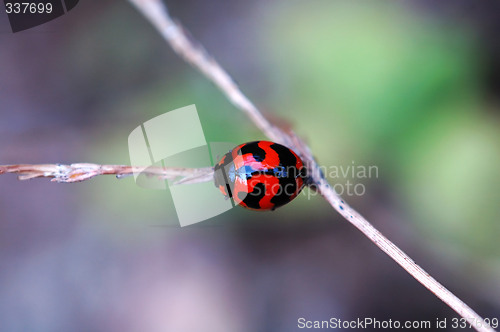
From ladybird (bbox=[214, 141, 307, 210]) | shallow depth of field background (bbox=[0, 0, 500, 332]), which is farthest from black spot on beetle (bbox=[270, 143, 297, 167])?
shallow depth of field background (bbox=[0, 0, 500, 332])

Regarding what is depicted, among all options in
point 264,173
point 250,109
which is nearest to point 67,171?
point 250,109

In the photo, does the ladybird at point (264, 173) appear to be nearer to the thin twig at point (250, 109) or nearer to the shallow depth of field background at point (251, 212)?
the thin twig at point (250, 109)

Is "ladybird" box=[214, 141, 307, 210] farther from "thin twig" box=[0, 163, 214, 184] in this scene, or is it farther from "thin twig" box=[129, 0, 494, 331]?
"thin twig" box=[0, 163, 214, 184]

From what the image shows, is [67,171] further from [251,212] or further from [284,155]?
[251,212]

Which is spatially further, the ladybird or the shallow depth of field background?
the shallow depth of field background

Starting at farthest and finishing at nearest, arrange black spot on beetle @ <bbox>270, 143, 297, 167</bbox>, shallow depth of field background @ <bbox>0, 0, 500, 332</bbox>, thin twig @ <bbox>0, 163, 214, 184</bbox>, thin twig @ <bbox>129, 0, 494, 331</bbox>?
shallow depth of field background @ <bbox>0, 0, 500, 332</bbox>
black spot on beetle @ <bbox>270, 143, 297, 167</bbox>
thin twig @ <bbox>0, 163, 214, 184</bbox>
thin twig @ <bbox>129, 0, 494, 331</bbox>

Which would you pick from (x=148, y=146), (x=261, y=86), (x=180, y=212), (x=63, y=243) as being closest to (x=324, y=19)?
(x=261, y=86)

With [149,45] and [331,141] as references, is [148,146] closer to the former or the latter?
[149,45]
